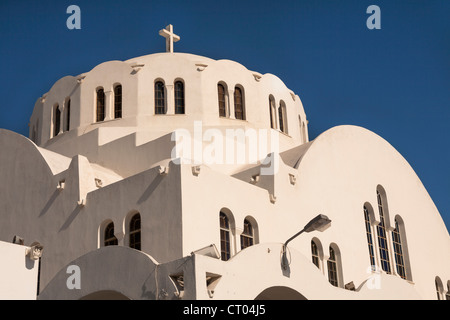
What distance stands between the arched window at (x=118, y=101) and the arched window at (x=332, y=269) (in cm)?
814

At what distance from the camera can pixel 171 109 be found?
82.9 feet

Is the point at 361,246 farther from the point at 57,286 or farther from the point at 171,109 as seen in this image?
the point at 57,286

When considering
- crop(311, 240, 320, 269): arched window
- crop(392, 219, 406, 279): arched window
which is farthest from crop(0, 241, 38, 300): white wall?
crop(392, 219, 406, 279): arched window

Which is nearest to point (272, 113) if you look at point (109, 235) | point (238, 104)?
point (238, 104)

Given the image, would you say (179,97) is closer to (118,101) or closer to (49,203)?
(118,101)

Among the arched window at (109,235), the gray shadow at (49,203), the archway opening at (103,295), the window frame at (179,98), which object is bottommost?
the archway opening at (103,295)

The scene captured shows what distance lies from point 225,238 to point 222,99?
724 cm

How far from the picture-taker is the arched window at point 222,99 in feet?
84.9

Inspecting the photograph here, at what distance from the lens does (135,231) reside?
20.2 metres

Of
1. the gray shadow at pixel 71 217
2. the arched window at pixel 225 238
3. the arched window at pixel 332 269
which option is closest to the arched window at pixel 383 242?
the arched window at pixel 332 269

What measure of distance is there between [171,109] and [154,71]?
156 cm

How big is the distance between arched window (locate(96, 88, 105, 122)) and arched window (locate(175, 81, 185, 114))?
2485mm

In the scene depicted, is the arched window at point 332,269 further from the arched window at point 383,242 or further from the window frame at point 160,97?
the window frame at point 160,97

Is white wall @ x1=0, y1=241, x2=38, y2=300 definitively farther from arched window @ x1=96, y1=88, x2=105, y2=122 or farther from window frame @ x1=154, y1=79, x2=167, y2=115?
arched window @ x1=96, y1=88, x2=105, y2=122
